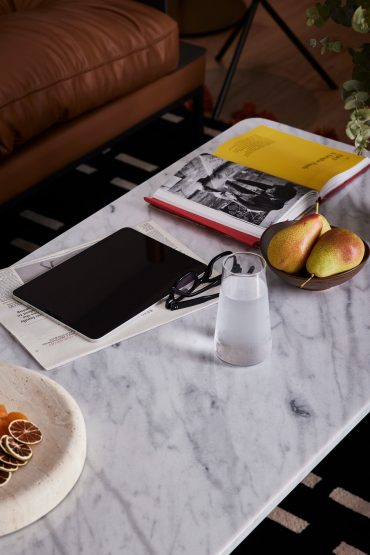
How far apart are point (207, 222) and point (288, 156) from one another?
251 millimetres

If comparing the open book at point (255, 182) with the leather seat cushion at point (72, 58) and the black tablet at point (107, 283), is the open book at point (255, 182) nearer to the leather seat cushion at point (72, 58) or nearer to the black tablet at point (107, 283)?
the black tablet at point (107, 283)

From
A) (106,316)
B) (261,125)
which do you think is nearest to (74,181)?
(261,125)

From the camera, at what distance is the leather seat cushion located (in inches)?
66.7

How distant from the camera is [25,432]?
2.72ft

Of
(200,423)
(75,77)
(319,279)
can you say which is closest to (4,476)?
(200,423)

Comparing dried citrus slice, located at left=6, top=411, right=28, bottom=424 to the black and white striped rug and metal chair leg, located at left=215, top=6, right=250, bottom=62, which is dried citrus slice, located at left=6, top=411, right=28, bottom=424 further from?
metal chair leg, located at left=215, top=6, right=250, bottom=62

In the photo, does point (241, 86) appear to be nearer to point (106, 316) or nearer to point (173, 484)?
point (106, 316)

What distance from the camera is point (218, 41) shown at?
3104 mm

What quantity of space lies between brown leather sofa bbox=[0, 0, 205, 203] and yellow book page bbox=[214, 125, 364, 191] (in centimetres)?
53

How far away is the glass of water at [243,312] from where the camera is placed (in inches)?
35.7

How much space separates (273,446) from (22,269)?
0.47m

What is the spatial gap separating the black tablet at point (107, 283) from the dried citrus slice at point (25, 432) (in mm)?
176

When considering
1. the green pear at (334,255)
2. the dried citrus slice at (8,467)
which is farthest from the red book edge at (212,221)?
the dried citrus slice at (8,467)

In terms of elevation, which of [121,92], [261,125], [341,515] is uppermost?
[261,125]
